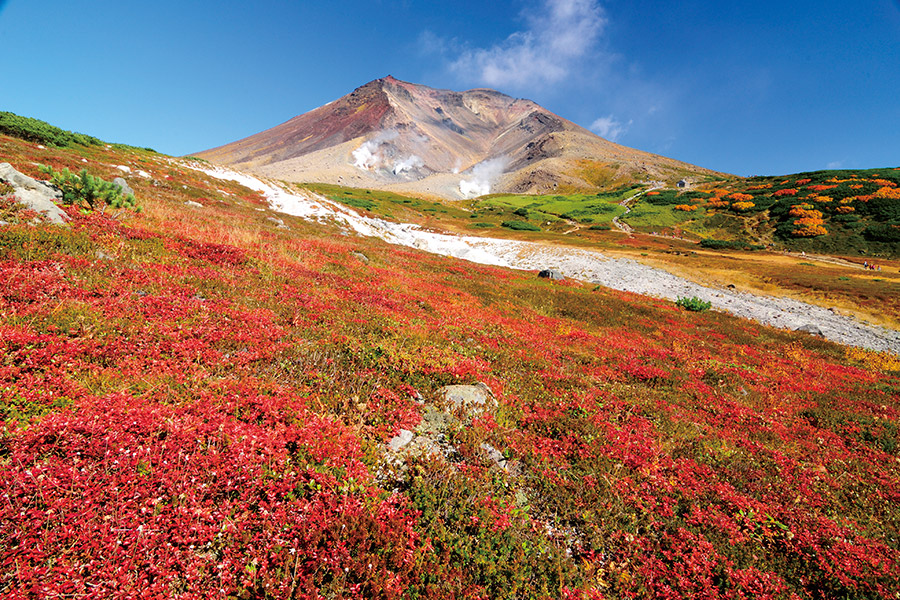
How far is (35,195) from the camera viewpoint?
466 inches

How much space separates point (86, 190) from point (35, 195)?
2404 mm

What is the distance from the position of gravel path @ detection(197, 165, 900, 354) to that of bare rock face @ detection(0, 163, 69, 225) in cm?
3209

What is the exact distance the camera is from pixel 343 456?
5129 millimetres

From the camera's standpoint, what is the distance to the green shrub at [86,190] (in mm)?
13734

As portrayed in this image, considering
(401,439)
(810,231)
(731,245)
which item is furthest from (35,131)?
(810,231)

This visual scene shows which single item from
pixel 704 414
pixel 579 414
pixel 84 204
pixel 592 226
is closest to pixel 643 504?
pixel 579 414

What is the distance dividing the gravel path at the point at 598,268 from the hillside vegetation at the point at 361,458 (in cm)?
1679

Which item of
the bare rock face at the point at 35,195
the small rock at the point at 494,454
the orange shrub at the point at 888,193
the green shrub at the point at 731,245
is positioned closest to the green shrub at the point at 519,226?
the green shrub at the point at 731,245

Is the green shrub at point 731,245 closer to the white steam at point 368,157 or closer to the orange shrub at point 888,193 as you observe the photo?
the orange shrub at point 888,193

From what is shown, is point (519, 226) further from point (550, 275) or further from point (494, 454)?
point (494, 454)

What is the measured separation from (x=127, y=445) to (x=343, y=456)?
8.54 ft

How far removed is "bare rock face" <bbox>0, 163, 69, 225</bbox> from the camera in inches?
442

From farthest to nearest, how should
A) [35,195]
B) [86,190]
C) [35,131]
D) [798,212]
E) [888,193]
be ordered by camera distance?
[798,212], [888,193], [35,131], [86,190], [35,195]

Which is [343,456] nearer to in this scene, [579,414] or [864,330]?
[579,414]
